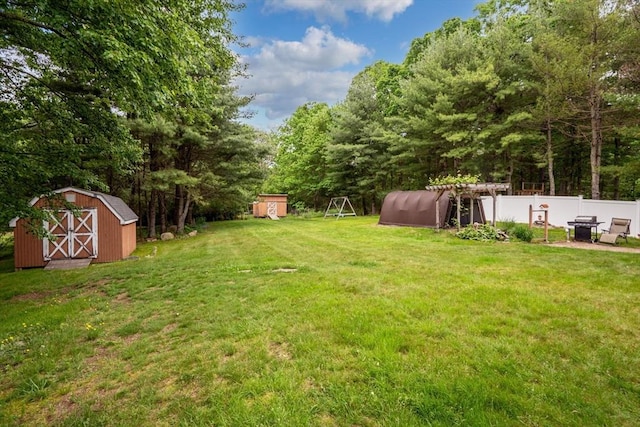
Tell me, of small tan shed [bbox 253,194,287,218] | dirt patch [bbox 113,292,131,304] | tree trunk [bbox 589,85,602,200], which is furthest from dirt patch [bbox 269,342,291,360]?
small tan shed [bbox 253,194,287,218]

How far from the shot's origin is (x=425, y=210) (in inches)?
548

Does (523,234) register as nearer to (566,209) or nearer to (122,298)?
(566,209)

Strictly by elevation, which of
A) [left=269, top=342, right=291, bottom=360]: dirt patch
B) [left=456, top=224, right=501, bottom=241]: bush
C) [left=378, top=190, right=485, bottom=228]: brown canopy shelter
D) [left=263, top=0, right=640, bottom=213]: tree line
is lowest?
[left=269, top=342, right=291, bottom=360]: dirt patch

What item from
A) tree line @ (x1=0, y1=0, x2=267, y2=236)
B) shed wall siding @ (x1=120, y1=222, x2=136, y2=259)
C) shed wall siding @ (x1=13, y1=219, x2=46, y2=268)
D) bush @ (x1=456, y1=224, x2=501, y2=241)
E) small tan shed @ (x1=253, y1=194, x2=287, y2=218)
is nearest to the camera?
tree line @ (x1=0, y1=0, x2=267, y2=236)

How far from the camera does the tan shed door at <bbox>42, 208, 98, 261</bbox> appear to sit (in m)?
9.88

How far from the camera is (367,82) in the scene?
981 inches

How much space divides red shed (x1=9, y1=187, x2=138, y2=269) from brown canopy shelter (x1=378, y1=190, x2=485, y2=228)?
1154cm

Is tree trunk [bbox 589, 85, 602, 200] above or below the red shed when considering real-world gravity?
above

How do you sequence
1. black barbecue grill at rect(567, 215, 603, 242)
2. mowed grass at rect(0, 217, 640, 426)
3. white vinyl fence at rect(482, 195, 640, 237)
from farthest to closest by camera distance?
white vinyl fence at rect(482, 195, 640, 237) → black barbecue grill at rect(567, 215, 603, 242) → mowed grass at rect(0, 217, 640, 426)

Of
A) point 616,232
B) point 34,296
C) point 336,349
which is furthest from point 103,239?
point 616,232

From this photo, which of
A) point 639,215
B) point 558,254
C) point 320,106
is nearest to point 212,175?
point 558,254

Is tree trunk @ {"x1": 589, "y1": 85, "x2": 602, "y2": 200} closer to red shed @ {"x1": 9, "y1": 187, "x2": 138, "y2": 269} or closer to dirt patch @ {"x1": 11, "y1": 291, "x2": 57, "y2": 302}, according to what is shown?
dirt patch @ {"x1": 11, "y1": 291, "x2": 57, "y2": 302}

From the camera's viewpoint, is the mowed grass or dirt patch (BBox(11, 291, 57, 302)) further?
dirt patch (BBox(11, 291, 57, 302))

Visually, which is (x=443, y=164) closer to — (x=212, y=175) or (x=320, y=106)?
(x=212, y=175)
